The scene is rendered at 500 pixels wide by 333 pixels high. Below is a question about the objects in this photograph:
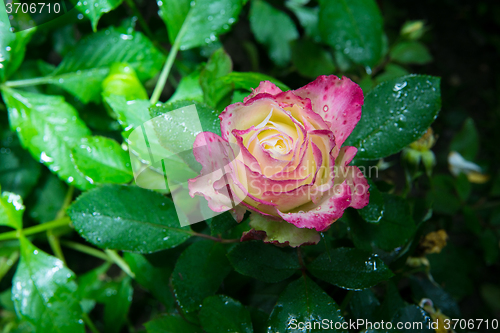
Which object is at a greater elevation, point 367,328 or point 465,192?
point 367,328

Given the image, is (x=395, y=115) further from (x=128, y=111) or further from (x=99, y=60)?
(x=99, y=60)

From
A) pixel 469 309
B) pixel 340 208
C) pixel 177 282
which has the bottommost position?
pixel 469 309

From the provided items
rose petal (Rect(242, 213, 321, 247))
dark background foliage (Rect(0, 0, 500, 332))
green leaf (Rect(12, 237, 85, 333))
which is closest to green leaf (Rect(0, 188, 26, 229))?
green leaf (Rect(12, 237, 85, 333))

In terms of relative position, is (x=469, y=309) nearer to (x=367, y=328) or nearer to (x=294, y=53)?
(x=367, y=328)

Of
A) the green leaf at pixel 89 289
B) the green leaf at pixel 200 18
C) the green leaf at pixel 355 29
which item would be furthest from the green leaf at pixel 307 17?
the green leaf at pixel 89 289

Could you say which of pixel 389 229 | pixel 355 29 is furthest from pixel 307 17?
pixel 389 229

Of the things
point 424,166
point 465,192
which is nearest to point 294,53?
point 424,166

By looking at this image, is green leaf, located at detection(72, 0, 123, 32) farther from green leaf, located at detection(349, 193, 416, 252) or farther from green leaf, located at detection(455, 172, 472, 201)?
green leaf, located at detection(455, 172, 472, 201)
